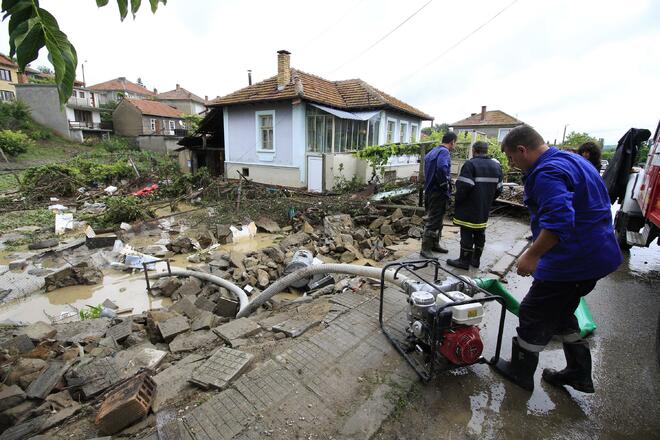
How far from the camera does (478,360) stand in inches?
101

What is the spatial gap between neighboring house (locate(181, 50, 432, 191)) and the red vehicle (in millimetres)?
9153

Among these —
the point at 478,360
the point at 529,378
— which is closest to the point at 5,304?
the point at 478,360

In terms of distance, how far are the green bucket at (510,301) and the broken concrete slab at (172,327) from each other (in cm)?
338

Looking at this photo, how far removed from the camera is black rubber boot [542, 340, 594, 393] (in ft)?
8.01

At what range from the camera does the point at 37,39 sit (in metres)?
1.07

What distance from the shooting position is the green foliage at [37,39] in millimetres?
1037

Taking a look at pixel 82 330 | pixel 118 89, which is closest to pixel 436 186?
pixel 82 330

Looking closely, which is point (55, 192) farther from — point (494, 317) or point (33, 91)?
point (33, 91)

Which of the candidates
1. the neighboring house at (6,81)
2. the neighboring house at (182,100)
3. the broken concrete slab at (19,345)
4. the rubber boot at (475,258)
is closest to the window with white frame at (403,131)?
the rubber boot at (475,258)

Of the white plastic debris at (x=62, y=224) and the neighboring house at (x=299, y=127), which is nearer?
the white plastic debris at (x=62, y=224)

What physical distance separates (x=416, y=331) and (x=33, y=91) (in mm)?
42569

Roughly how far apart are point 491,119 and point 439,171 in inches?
1575

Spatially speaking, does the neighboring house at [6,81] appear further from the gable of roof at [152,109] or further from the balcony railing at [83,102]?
the gable of roof at [152,109]

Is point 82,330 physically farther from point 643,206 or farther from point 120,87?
point 120,87
